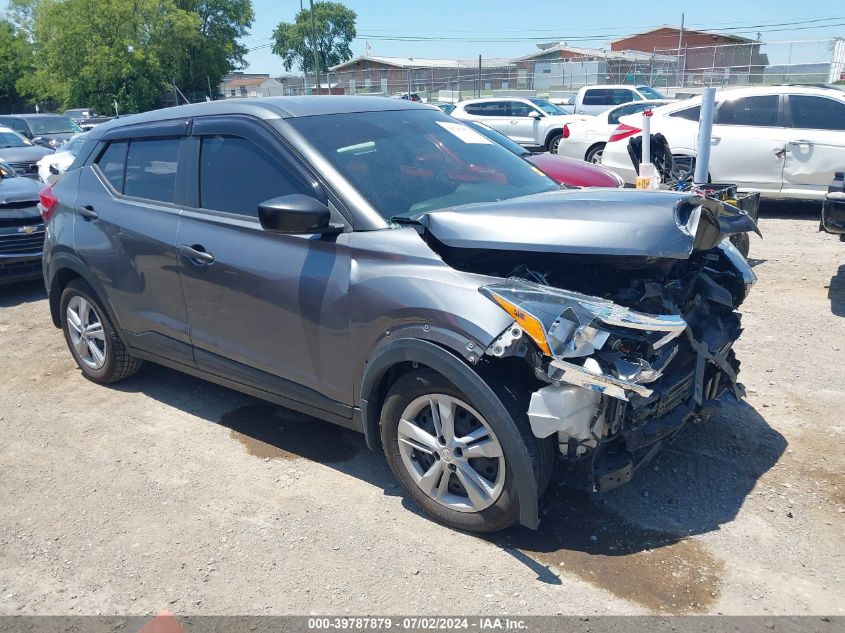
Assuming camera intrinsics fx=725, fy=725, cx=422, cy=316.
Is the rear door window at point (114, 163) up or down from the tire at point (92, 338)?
up

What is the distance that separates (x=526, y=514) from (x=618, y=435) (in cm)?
52

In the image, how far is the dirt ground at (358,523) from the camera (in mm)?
2969

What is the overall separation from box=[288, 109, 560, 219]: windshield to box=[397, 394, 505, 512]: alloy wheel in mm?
1001

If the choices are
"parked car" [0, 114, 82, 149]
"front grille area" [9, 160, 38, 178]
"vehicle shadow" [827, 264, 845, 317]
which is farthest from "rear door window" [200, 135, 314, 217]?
"parked car" [0, 114, 82, 149]

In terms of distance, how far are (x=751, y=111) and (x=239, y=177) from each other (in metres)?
8.23

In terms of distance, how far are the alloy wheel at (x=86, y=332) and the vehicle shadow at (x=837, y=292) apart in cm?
578

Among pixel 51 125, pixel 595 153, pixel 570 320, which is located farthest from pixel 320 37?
pixel 570 320

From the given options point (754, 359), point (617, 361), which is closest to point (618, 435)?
point (617, 361)

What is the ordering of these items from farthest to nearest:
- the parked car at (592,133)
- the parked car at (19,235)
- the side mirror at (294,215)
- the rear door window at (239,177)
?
the parked car at (592,133) → the parked car at (19,235) → the rear door window at (239,177) → the side mirror at (294,215)

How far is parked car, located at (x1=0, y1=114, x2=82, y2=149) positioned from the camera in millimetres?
20312

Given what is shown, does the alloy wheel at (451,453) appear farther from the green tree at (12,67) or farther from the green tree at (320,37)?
the green tree at (320,37)

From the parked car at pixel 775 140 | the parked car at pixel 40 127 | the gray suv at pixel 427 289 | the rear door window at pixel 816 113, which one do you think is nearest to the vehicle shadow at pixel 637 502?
the gray suv at pixel 427 289

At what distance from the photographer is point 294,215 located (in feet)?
10.9

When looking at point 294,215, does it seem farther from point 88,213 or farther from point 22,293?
point 22,293
